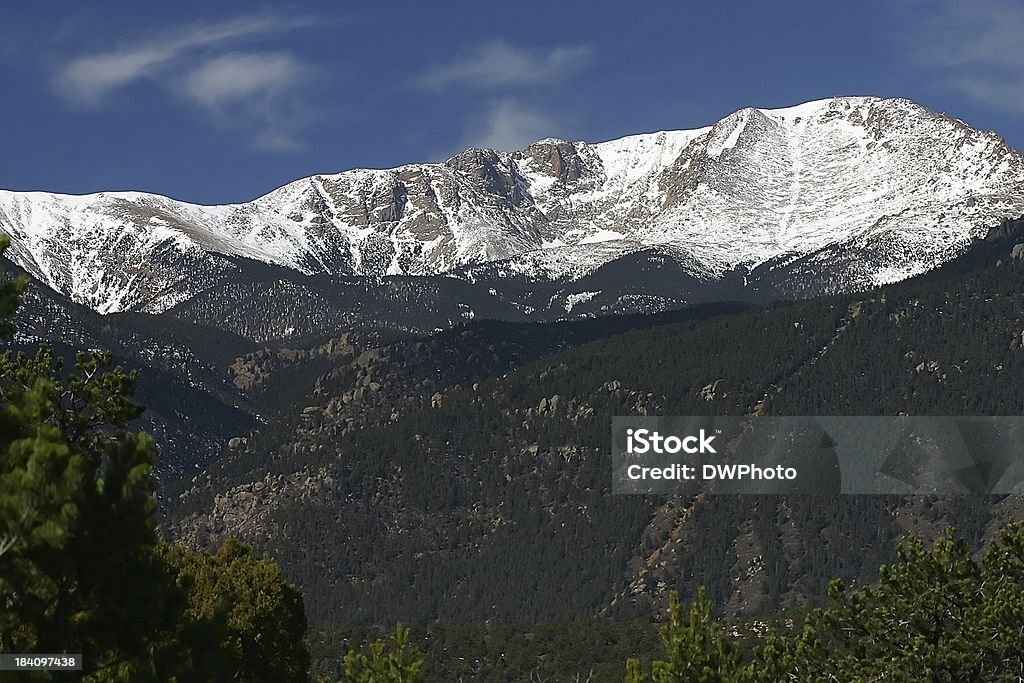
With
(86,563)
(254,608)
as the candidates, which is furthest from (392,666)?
(86,563)

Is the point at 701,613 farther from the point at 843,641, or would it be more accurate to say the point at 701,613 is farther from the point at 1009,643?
the point at 1009,643

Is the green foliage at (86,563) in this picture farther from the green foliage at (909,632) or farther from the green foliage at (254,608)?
the green foliage at (254,608)

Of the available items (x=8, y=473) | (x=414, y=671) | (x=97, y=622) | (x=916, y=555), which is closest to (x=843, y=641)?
(x=916, y=555)

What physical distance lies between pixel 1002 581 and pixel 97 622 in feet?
72.0

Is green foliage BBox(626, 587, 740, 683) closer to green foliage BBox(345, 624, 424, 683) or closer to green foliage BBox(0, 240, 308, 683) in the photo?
green foliage BBox(345, 624, 424, 683)

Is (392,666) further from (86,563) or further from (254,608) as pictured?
(86,563)

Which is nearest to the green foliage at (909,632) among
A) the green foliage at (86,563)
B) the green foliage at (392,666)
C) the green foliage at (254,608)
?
the green foliage at (392,666)

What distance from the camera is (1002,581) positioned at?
39062 millimetres

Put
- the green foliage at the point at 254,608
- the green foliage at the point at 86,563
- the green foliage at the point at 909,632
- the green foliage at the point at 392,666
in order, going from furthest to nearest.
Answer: the green foliage at the point at 254,608 < the green foliage at the point at 392,666 < the green foliage at the point at 909,632 < the green foliage at the point at 86,563

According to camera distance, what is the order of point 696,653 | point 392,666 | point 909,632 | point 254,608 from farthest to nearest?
point 254,608, point 392,666, point 696,653, point 909,632

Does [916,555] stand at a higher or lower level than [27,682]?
higher

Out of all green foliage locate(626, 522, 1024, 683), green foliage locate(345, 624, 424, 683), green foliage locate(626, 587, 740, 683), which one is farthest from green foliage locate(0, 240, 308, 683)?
green foliage locate(626, 522, 1024, 683)

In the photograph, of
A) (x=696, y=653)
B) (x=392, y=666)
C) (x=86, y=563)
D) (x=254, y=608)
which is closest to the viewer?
(x=86, y=563)

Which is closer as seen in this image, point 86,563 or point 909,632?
point 86,563
